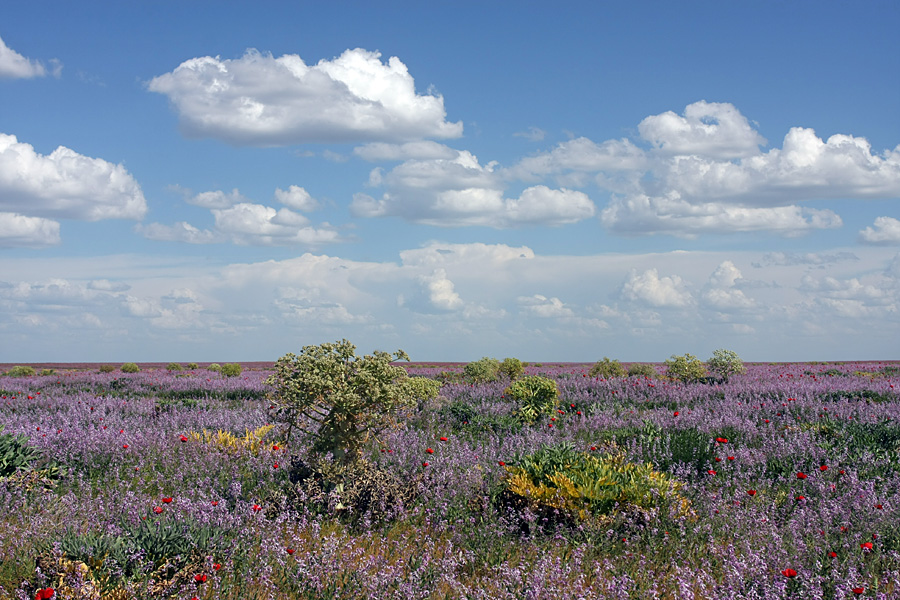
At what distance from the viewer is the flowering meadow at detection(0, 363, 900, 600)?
388 cm

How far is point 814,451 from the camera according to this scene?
6984 millimetres

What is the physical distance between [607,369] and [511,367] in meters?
3.14

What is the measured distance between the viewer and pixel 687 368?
16.8m

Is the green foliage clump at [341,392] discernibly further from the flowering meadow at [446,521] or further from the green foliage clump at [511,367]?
the green foliage clump at [511,367]

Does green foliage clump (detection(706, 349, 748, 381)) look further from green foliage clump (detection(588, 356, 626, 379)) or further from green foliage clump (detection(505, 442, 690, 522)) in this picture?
green foliage clump (detection(505, 442, 690, 522))

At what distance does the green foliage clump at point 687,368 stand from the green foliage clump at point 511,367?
3.95 metres

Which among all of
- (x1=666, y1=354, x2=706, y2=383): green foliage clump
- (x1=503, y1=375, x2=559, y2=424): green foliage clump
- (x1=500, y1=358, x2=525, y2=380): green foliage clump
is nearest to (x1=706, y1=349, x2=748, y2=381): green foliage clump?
(x1=666, y1=354, x2=706, y2=383): green foliage clump

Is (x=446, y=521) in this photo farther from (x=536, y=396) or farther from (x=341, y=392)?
(x=536, y=396)

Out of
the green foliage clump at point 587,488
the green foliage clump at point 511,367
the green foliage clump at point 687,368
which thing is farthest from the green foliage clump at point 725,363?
the green foliage clump at point 587,488

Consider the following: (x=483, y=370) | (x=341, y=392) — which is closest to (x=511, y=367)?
(x=483, y=370)

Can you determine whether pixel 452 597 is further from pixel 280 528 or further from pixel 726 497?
pixel 726 497

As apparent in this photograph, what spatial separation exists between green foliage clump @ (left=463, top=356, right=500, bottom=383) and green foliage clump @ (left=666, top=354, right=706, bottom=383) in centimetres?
457

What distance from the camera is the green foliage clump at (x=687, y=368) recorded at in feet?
55.2

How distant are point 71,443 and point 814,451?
8200mm
